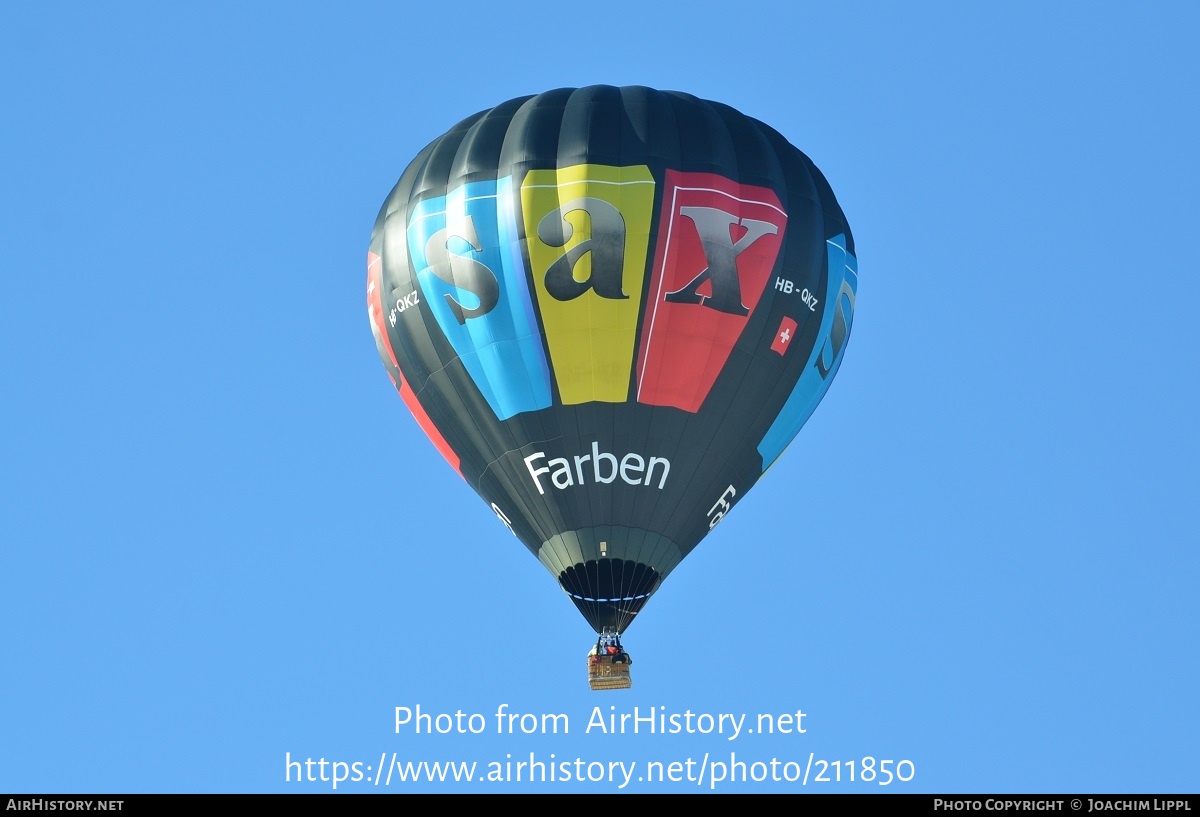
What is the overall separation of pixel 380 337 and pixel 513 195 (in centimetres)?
230

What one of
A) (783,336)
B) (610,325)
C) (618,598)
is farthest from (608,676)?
(783,336)

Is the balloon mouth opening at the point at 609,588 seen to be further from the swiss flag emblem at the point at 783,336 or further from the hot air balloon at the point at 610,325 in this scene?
the swiss flag emblem at the point at 783,336

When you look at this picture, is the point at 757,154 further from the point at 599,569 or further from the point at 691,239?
the point at 599,569

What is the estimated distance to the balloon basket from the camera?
89.9ft

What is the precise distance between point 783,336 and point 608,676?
3.93 m

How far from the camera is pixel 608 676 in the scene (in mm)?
27391

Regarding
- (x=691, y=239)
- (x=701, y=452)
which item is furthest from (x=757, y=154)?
(x=701, y=452)

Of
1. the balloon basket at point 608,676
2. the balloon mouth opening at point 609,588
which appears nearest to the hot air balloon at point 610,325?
the balloon mouth opening at point 609,588

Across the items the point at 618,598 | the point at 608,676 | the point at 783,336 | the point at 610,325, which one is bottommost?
the point at 608,676

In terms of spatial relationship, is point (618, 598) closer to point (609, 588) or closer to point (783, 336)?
point (609, 588)

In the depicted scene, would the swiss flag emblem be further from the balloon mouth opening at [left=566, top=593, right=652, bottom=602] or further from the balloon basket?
the balloon basket

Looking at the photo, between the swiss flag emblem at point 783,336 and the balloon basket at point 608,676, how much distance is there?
3.63 meters

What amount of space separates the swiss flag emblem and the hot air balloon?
21 millimetres

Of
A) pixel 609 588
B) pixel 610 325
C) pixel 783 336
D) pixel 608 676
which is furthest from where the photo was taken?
pixel 783 336
